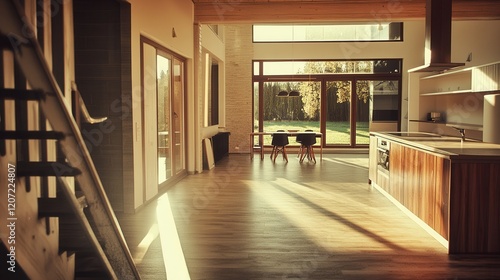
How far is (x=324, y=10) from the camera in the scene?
9.23 m

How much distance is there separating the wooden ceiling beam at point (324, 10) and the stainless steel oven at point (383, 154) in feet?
9.73

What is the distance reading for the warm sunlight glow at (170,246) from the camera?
3.70 meters

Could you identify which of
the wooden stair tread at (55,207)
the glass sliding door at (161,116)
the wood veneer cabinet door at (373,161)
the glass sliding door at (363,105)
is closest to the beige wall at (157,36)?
the glass sliding door at (161,116)

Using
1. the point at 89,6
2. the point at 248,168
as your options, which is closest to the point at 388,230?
the point at 89,6

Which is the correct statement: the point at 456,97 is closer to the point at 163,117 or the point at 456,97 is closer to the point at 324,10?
the point at 324,10

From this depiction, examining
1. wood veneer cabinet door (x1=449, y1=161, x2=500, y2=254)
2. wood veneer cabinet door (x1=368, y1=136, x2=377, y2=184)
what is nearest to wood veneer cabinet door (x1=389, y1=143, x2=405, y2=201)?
wood veneer cabinet door (x1=368, y1=136, x2=377, y2=184)

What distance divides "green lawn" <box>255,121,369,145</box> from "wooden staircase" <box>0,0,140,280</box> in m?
11.2

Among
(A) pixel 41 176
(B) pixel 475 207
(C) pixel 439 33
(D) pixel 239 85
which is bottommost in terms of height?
(B) pixel 475 207

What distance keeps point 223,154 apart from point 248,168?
2392mm

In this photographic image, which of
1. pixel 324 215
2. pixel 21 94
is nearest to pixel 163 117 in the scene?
pixel 324 215

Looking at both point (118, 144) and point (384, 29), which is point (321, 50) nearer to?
point (384, 29)

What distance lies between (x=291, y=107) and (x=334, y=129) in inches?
57.4

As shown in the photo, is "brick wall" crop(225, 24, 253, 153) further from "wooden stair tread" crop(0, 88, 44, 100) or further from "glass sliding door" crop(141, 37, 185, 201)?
"wooden stair tread" crop(0, 88, 44, 100)

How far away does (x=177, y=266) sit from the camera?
3.84m
